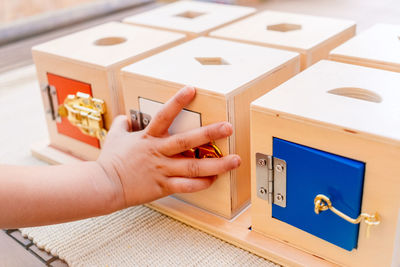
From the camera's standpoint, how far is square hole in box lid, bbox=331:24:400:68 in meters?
0.56

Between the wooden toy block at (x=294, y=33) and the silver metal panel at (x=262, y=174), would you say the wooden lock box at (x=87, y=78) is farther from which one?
the silver metal panel at (x=262, y=174)

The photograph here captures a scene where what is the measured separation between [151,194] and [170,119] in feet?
0.30

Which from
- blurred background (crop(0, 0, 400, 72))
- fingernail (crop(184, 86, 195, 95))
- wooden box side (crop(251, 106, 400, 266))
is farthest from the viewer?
blurred background (crop(0, 0, 400, 72))

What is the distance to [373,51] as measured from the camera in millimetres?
584

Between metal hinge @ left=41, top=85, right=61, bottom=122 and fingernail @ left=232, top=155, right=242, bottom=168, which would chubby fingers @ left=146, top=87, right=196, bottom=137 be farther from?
metal hinge @ left=41, top=85, right=61, bottom=122

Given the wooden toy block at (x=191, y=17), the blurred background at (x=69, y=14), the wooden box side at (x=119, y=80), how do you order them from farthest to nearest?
the blurred background at (x=69, y=14)
the wooden toy block at (x=191, y=17)
the wooden box side at (x=119, y=80)

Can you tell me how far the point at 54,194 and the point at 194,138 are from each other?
16 centimetres

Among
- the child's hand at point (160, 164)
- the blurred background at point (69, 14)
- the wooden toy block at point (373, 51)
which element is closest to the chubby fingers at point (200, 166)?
the child's hand at point (160, 164)

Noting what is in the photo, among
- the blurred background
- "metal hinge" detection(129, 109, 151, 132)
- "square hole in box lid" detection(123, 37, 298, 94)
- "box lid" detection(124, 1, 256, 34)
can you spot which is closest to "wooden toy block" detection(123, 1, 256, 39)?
"box lid" detection(124, 1, 256, 34)

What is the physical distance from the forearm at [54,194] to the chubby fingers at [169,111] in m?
0.08

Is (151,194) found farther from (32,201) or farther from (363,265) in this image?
(363,265)

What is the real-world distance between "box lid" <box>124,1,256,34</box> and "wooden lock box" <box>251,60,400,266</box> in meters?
0.31

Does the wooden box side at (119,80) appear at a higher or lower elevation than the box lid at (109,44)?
lower

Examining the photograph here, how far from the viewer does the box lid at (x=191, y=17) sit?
30.4 inches
